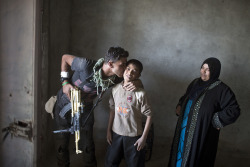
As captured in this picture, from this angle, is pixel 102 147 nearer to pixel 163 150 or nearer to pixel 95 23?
pixel 163 150

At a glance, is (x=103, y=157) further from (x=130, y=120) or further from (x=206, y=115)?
(x=206, y=115)

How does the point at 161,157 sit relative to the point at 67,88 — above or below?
below

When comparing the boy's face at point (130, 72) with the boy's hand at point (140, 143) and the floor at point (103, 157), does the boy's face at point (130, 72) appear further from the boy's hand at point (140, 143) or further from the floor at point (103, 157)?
the floor at point (103, 157)

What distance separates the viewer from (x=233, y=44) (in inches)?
97.2

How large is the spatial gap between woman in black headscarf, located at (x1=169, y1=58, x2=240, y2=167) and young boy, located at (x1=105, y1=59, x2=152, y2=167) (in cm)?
45

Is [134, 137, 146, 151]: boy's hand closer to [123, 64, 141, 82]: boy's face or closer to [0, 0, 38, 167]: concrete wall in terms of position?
[123, 64, 141, 82]: boy's face

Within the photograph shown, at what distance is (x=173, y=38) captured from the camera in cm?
250

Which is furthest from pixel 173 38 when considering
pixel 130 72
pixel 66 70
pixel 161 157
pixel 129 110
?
pixel 161 157

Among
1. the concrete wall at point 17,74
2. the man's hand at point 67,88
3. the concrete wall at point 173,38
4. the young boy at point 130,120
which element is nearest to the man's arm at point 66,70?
the man's hand at point 67,88

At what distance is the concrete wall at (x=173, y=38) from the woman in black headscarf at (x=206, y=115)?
858 millimetres

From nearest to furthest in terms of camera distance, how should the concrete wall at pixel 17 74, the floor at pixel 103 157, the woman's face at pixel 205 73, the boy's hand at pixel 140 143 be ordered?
the concrete wall at pixel 17 74
the boy's hand at pixel 140 143
the woman's face at pixel 205 73
the floor at pixel 103 157

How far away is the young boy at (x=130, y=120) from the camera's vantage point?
158 centimetres

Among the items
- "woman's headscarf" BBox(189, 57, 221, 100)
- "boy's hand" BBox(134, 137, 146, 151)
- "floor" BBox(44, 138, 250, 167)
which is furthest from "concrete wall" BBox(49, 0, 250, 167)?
"boy's hand" BBox(134, 137, 146, 151)

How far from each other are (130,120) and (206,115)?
71cm
